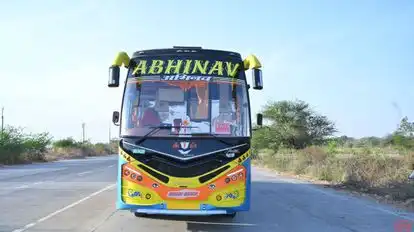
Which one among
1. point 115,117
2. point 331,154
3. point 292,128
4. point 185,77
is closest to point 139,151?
point 115,117

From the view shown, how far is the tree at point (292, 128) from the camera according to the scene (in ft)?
167

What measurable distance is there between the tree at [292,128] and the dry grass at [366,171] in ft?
46.9

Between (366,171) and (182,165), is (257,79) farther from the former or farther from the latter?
(366,171)

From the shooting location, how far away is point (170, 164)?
9695 mm

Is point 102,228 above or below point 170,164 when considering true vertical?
below

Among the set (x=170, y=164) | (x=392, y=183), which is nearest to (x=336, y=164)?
(x=392, y=183)

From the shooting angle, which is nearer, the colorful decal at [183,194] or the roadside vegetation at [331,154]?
Result: the colorful decal at [183,194]

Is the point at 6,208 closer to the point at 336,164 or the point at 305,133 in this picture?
the point at 336,164

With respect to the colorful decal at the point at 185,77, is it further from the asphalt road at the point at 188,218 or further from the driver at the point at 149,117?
the asphalt road at the point at 188,218

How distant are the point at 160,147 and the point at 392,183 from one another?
1378 cm

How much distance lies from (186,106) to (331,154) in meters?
26.5

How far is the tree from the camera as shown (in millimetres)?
50906

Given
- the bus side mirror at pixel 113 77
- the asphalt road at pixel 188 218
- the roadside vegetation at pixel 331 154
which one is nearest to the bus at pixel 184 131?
the bus side mirror at pixel 113 77

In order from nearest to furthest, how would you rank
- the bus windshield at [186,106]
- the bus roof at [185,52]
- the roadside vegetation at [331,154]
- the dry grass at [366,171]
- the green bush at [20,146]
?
1. the bus windshield at [186,106]
2. the bus roof at [185,52]
3. the dry grass at [366,171]
4. the roadside vegetation at [331,154]
5. the green bush at [20,146]
